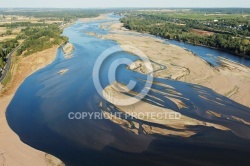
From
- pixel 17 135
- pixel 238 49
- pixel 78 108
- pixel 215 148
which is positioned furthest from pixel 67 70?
pixel 238 49

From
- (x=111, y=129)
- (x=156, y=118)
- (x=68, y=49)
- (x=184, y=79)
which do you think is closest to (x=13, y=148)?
(x=111, y=129)

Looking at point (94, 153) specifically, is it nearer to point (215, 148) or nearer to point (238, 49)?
point (215, 148)

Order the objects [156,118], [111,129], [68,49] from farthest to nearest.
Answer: [68,49] → [156,118] → [111,129]

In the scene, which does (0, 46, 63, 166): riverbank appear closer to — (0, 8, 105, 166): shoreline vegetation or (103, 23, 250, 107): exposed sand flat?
(0, 8, 105, 166): shoreline vegetation

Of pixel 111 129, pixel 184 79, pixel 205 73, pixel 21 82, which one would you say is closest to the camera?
pixel 111 129

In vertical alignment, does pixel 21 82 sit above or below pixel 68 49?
below

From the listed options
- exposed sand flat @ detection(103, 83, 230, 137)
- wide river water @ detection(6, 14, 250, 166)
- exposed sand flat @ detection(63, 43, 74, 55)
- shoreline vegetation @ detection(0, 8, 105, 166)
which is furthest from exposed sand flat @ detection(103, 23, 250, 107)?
shoreline vegetation @ detection(0, 8, 105, 166)

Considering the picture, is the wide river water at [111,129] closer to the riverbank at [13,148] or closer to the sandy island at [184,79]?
the riverbank at [13,148]

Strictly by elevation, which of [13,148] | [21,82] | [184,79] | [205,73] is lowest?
[13,148]

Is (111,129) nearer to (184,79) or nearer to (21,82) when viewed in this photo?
(184,79)

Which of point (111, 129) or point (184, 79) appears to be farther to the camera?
point (184, 79)
